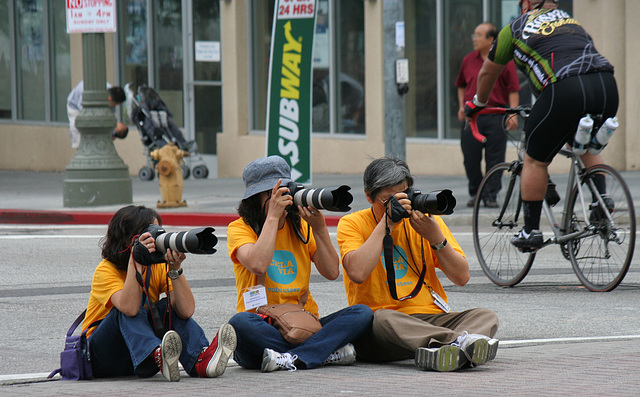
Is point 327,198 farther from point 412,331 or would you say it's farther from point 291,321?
point 412,331

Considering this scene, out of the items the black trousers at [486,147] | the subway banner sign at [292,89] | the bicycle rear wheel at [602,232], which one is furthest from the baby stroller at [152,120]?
the bicycle rear wheel at [602,232]

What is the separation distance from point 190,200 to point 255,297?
9.88 metres

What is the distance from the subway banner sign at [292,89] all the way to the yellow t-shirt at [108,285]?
25.6 feet

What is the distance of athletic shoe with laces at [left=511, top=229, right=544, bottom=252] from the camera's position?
758 centimetres

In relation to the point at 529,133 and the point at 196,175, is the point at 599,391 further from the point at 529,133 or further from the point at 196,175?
the point at 196,175

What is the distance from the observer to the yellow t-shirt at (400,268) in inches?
220

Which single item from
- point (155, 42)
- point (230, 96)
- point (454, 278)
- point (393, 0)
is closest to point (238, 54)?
point (230, 96)

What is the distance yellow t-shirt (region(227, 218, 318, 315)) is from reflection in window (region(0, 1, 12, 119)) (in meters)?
20.8

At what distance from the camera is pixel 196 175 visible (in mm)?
19328

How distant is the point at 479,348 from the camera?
16.6ft

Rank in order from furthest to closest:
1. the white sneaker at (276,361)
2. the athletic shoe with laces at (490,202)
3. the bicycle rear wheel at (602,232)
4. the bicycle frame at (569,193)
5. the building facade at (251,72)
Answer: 1. the building facade at (251,72)
2. the athletic shoe with laces at (490,202)
3. the bicycle frame at (569,193)
4. the bicycle rear wheel at (602,232)
5. the white sneaker at (276,361)

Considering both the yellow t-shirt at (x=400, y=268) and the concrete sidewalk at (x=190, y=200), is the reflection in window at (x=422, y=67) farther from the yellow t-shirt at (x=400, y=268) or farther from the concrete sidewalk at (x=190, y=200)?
the yellow t-shirt at (x=400, y=268)

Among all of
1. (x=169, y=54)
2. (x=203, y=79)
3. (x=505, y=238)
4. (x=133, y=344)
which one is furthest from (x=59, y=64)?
(x=133, y=344)

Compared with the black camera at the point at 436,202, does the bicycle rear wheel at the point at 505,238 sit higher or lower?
lower
